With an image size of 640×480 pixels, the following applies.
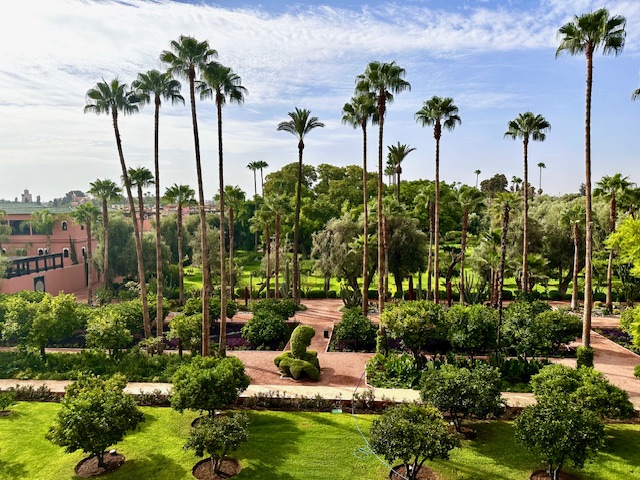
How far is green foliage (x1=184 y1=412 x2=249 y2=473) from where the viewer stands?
1145 centimetres

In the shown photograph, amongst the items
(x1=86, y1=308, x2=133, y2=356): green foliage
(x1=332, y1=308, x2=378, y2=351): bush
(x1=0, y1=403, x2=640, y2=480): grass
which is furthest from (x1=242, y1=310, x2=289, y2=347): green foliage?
(x1=0, y1=403, x2=640, y2=480): grass

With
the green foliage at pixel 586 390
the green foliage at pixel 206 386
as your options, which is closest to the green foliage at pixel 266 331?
the green foliage at pixel 206 386

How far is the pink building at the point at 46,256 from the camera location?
36125 millimetres

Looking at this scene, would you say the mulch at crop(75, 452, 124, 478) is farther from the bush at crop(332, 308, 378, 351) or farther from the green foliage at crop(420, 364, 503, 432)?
the bush at crop(332, 308, 378, 351)

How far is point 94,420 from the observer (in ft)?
38.0

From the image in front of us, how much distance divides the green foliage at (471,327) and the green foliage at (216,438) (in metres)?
9.94

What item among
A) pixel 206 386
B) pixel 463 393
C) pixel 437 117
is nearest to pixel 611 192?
pixel 437 117

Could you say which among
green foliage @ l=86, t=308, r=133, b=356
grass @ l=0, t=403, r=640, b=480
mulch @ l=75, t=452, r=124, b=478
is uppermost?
green foliage @ l=86, t=308, r=133, b=356

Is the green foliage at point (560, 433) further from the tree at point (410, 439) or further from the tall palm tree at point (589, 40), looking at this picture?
the tall palm tree at point (589, 40)

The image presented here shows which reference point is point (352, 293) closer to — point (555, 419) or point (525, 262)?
point (525, 262)

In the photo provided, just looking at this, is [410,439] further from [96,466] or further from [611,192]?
[611,192]

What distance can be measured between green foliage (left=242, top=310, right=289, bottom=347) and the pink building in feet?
66.9

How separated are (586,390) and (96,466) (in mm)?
13849

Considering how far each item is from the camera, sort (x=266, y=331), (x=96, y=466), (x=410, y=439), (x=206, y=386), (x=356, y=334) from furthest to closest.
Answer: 1. (x=266, y=331)
2. (x=356, y=334)
3. (x=206, y=386)
4. (x=96, y=466)
5. (x=410, y=439)
